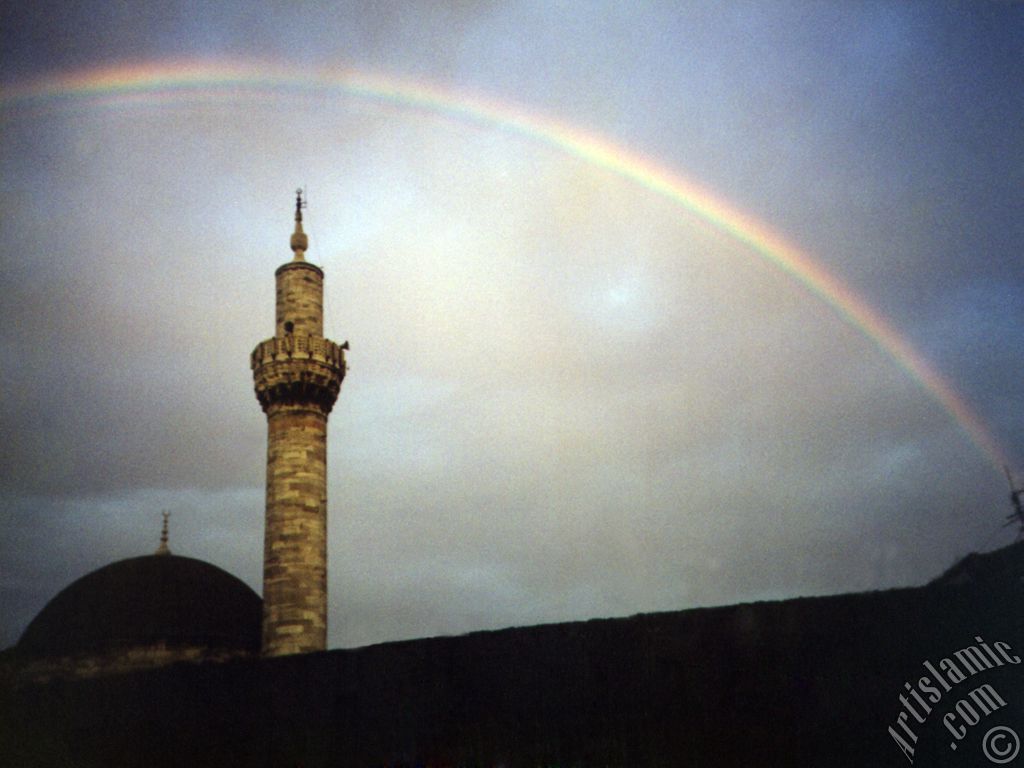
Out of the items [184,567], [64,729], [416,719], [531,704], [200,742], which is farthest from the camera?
[184,567]

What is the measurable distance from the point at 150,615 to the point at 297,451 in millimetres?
6676

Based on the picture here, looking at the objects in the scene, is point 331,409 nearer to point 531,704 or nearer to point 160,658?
point 160,658

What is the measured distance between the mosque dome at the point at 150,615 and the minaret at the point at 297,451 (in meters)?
3.77

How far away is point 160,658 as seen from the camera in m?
24.4

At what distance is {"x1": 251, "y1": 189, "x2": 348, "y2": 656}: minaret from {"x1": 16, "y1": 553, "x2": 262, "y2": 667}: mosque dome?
3.77m

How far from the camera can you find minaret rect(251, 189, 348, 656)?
2220 cm

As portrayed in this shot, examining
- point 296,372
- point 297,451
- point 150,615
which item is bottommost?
point 150,615

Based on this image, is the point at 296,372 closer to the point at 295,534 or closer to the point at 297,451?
the point at 297,451

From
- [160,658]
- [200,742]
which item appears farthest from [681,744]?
[160,658]

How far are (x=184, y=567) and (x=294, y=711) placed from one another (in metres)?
12.2

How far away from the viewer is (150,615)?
25141mm

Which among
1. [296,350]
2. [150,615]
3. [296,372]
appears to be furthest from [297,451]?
[150,615]

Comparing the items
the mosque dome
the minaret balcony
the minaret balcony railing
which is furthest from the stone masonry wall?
the mosque dome

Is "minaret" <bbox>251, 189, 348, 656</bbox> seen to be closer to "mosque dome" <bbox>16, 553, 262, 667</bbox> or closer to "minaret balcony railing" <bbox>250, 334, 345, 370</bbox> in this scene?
"minaret balcony railing" <bbox>250, 334, 345, 370</bbox>
